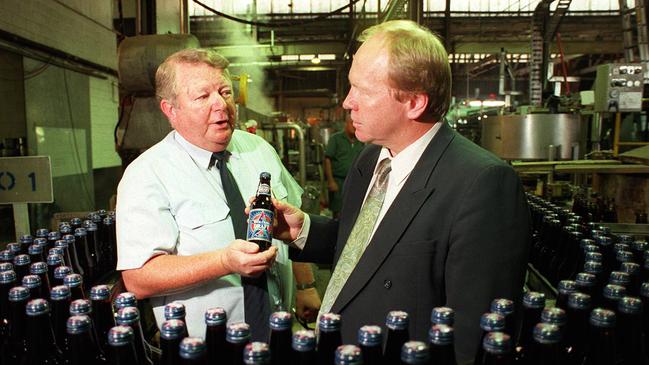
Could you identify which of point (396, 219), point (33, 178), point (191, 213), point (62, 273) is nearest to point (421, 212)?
point (396, 219)

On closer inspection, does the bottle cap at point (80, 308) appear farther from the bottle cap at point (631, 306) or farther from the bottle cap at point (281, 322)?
the bottle cap at point (631, 306)

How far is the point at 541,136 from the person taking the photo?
5.21 m

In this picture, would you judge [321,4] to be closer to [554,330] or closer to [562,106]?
[562,106]

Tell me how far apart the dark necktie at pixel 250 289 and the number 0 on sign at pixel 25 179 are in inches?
44.8

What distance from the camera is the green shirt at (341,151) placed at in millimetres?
5902

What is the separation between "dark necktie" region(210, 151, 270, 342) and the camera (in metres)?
1.74

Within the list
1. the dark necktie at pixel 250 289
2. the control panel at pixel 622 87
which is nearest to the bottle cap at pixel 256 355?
the dark necktie at pixel 250 289

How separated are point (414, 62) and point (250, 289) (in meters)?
0.96

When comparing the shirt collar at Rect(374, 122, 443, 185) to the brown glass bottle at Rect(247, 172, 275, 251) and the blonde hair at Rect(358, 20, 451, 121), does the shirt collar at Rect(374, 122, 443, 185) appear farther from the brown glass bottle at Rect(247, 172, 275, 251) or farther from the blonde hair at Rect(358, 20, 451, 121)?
the brown glass bottle at Rect(247, 172, 275, 251)

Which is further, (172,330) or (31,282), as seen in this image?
(31,282)

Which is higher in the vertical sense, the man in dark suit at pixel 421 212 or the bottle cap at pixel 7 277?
the man in dark suit at pixel 421 212

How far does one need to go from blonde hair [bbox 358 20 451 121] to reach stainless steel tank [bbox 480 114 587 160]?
4014mm

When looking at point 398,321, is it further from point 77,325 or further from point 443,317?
point 77,325

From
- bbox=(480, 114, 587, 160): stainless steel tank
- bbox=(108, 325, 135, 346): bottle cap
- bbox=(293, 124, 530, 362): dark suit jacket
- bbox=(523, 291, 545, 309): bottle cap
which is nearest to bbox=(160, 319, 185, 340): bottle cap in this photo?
bbox=(108, 325, 135, 346): bottle cap
